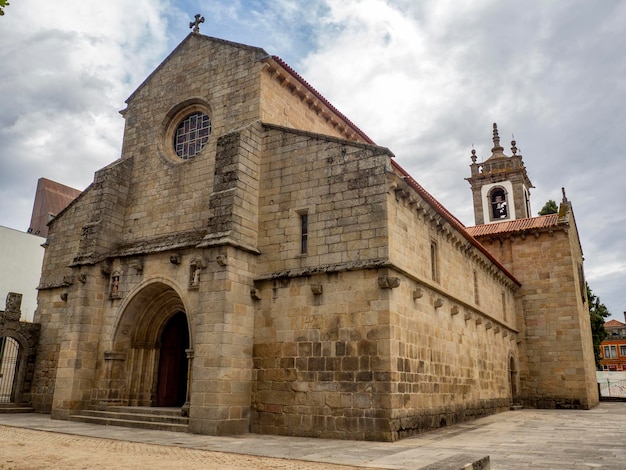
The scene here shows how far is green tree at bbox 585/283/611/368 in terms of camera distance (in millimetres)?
33719

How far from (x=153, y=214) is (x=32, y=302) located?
22400 mm

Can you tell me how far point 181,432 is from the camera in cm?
1132

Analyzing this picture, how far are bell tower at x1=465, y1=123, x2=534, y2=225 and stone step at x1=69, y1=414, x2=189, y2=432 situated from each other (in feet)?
90.2

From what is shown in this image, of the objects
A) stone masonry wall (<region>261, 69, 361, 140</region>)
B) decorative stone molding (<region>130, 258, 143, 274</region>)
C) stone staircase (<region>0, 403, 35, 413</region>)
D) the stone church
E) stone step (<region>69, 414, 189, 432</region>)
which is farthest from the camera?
stone staircase (<region>0, 403, 35, 413</region>)

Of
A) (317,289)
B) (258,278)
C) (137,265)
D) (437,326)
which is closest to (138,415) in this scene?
(137,265)

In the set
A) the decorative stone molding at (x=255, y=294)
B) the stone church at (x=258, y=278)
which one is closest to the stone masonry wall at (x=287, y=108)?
the stone church at (x=258, y=278)

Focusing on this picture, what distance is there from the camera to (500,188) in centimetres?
3431

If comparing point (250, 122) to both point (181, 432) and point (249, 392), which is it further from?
point (181, 432)

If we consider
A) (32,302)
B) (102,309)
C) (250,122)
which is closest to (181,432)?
(102,309)

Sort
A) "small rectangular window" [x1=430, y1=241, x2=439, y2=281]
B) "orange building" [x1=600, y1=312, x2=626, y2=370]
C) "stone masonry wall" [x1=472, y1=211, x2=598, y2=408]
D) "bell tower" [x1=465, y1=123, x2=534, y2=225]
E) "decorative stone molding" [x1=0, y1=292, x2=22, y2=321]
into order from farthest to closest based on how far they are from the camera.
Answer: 1. "orange building" [x1=600, y1=312, x2=626, y2=370]
2. "bell tower" [x1=465, y1=123, x2=534, y2=225]
3. "stone masonry wall" [x1=472, y1=211, x2=598, y2=408]
4. "decorative stone molding" [x1=0, y1=292, x2=22, y2=321]
5. "small rectangular window" [x1=430, y1=241, x2=439, y2=281]

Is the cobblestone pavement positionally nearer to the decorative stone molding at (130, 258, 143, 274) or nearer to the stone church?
the stone church

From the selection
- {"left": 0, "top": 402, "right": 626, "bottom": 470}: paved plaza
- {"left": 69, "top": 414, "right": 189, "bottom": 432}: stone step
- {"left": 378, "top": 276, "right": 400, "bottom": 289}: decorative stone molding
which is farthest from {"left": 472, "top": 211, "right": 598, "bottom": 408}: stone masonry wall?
{"left": 69, "top": 414, "right": 189, "bottom": 432}: stone step

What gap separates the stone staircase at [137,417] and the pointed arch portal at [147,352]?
2.13 feet

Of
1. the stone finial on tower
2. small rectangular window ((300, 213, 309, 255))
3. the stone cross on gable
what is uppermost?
the stone finial on tower
